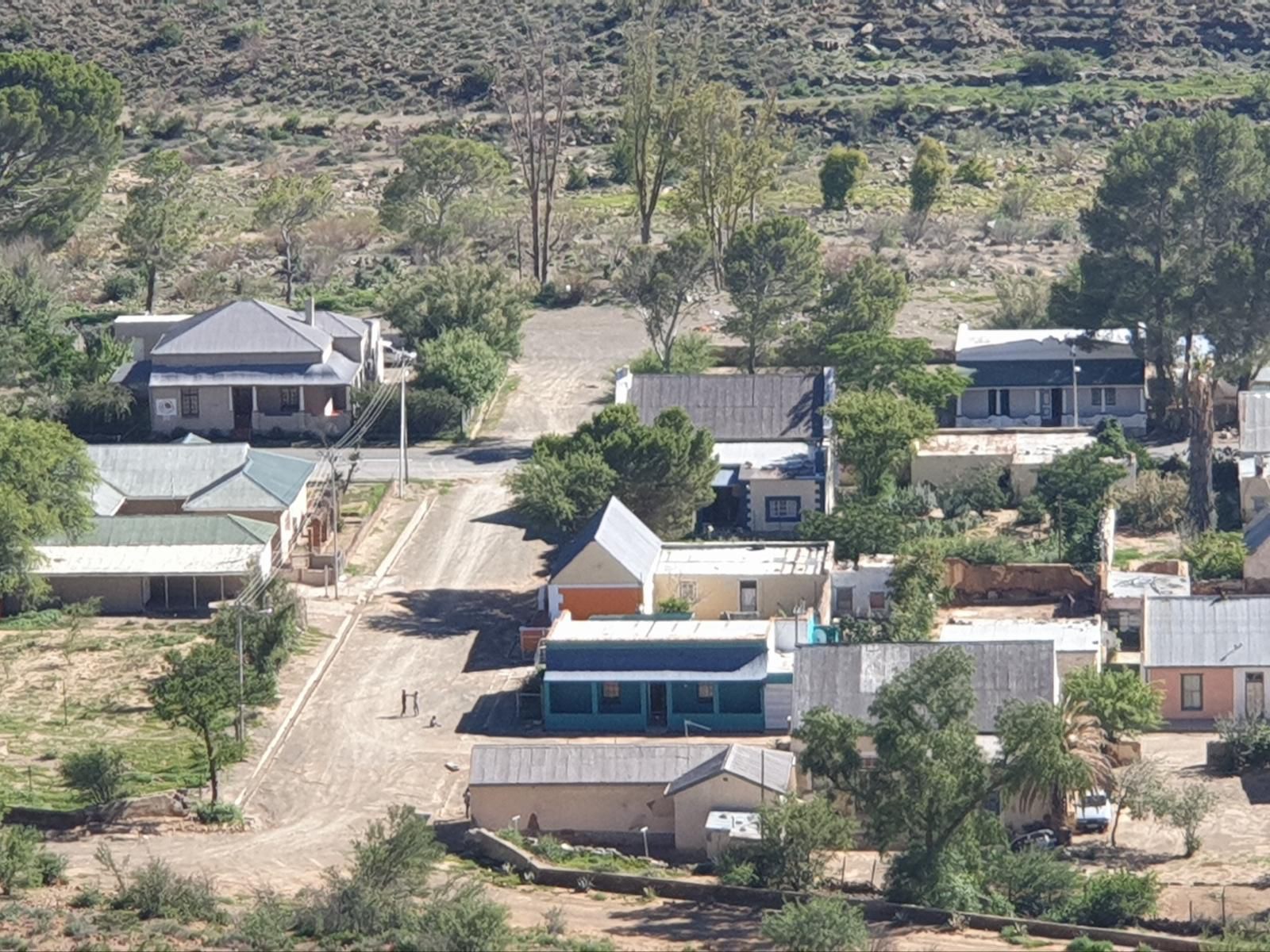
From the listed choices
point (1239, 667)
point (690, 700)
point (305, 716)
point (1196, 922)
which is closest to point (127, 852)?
point (305, 716)

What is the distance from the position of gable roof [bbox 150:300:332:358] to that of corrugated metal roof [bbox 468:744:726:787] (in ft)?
104

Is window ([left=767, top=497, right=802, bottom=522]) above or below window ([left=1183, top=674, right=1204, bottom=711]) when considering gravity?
above

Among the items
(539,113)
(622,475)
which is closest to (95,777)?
(622,475)

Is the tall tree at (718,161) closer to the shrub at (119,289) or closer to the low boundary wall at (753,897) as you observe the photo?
the shrub at (119,289)

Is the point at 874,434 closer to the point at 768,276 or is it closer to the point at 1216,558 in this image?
the point at 1216,558

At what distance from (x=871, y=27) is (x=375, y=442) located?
64058 millimetres

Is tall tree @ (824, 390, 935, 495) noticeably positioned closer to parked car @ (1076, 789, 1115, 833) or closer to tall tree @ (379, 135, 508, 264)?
parked car @ (1076, 789, 1115, 833)

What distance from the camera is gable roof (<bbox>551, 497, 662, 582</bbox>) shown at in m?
74.4

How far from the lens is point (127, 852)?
60844mm

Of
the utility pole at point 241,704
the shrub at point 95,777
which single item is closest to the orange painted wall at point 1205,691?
the utility pole at point 241,704

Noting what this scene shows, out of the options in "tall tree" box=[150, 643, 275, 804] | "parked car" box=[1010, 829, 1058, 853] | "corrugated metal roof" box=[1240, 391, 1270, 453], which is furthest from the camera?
"corrugated metal roof" box=[1240, 391, 1270, 453]

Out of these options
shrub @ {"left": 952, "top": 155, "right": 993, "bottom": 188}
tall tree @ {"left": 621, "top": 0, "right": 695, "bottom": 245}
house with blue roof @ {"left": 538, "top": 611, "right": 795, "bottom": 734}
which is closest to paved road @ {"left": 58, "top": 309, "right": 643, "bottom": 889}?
house with blue roof @ {"left": 538, "top": 611, "right": 795, "bottom": 734}

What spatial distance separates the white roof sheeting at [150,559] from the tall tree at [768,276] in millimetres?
22825

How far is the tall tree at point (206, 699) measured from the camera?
2516 inches
